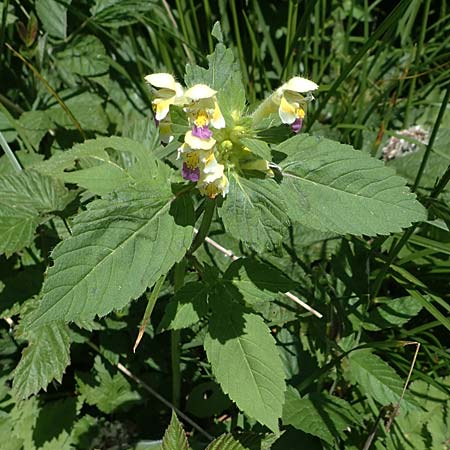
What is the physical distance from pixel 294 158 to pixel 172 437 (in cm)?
69

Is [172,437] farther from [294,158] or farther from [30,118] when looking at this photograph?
[30,118]

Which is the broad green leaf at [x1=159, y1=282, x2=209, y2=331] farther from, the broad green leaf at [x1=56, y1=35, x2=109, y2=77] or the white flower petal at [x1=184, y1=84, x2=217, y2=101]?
the broad green leaf at [x1=56, y1=35, x2=109, y2=77]

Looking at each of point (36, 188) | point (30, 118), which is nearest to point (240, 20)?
point (30, 118)

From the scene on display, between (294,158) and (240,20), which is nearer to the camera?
(294,158)

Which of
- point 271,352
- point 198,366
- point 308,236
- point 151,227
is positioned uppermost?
point 151,227

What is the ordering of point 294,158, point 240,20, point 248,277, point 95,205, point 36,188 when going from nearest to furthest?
point 95,205 → point 294,158 → point 248,277 → point 36,188 → point 240,20

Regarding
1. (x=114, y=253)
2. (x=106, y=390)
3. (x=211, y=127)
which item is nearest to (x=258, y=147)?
(x=211, y=127)

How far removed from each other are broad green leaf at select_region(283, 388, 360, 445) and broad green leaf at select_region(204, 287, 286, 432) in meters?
0.30

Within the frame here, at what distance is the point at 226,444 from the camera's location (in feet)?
4.89

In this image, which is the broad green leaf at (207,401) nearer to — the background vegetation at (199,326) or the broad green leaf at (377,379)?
the background vegetation at (199,326)

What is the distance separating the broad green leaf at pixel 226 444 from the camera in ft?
4.84

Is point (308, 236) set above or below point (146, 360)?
above

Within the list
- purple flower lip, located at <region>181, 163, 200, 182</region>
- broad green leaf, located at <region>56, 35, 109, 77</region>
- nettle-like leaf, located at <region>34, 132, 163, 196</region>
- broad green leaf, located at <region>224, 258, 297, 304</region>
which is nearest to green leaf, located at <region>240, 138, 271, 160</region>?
purple flower lip, located at <region>181, 163, 200, 182</region>

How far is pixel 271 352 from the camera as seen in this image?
1.39 meters
